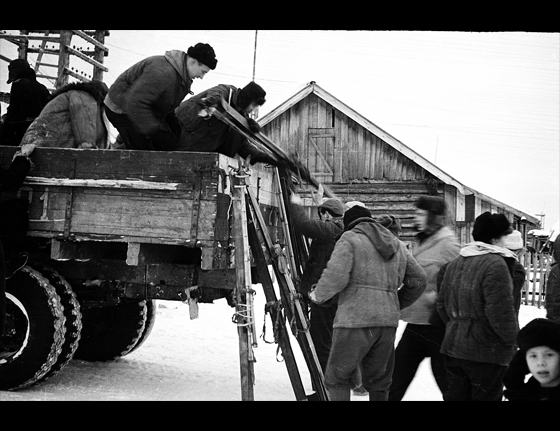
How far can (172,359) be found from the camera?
560 centimetres

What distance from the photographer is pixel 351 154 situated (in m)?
11.6

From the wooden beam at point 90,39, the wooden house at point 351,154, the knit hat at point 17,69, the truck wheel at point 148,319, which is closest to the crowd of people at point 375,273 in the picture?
the knit hat at point 17,69

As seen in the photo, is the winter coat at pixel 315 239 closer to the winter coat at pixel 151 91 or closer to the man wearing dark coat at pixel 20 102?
the winter coat at pixel 151 91

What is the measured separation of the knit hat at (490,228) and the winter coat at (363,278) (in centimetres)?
48

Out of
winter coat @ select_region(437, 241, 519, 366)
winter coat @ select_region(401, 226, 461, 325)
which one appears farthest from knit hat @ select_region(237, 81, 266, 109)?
winter coat @ select_region(437, 241, 519, 366)

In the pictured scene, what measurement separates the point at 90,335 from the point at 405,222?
775 centimetres

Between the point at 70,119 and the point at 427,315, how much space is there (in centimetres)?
299

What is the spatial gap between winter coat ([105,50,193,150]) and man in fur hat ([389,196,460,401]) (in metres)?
1.83

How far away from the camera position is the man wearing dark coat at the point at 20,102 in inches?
198

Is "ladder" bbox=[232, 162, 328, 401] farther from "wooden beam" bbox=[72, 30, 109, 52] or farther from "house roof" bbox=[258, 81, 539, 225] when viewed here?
"house roof" bbox=[258, 81, 539, 225]

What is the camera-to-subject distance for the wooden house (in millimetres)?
11477

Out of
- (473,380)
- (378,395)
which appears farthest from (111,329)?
(473,380)
